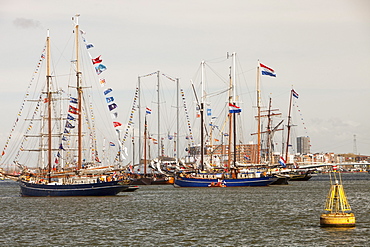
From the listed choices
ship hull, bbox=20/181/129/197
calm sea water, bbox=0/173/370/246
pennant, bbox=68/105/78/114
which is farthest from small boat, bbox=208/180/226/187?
calm sea water, bbox=0/173/370/246

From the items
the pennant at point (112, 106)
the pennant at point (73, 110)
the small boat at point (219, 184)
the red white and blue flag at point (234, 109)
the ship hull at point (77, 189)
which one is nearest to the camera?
the pennant at point (112, 106)

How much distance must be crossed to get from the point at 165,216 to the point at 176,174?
73.3 meters

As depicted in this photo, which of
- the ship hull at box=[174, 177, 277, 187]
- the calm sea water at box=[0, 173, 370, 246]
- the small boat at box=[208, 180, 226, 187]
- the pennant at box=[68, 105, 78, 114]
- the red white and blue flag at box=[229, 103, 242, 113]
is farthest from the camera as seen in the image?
the ship hull at box=[174, 177, 277, 187]

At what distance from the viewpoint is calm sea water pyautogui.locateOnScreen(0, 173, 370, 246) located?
46.2 m

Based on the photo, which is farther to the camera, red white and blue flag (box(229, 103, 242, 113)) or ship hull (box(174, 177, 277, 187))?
ship hull (box(174, 177, 277, 187))

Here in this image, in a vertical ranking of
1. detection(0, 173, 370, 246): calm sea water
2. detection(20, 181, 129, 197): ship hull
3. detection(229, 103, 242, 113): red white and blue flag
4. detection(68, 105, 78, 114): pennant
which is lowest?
detection(0, 173, 370, 246): calm sea water

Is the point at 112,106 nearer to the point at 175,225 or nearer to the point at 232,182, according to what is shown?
the point at 175,225

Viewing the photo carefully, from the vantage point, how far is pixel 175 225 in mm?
57094

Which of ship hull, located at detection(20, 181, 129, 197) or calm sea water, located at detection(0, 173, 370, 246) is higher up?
ship hull, located at detection(20, 181, 129, 197)

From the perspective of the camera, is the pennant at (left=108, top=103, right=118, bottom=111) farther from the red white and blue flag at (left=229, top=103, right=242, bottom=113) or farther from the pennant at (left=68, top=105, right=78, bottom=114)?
the red white and blue flag at (left=229, top=103, right=242, bottom=113)

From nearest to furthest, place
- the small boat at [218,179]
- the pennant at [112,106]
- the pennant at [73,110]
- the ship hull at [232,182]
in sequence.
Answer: the pennant at [112,106], the pennant at [73,110], the ship hull at [232,182], the small boat at [218,179]

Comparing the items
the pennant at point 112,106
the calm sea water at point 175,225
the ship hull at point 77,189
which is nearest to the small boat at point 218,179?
the ship hull at point 77,189

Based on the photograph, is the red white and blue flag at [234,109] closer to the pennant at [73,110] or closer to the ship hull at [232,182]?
the ship hull at [232,182]

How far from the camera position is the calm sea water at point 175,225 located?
46.2 metres
